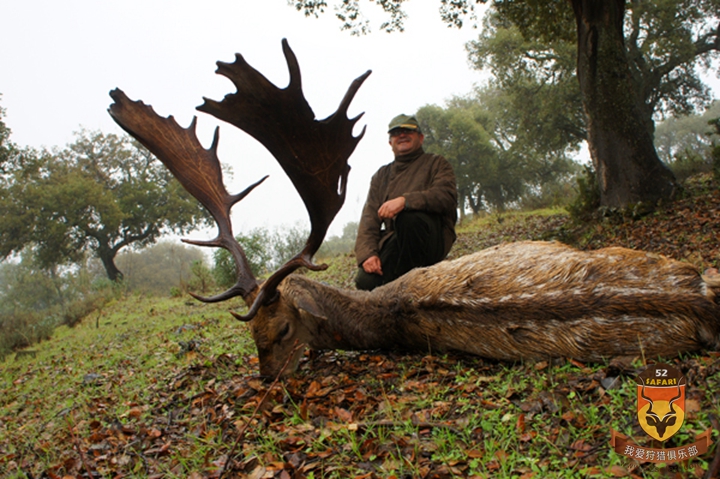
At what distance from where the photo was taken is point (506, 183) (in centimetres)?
3669

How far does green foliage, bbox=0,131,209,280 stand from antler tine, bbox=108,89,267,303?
23.6m

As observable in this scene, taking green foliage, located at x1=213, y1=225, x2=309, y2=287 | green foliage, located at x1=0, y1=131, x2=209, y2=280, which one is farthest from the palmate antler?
green foliage, located at x1=0, y1=131, x2=209, y2=280

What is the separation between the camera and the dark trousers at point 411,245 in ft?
14.6

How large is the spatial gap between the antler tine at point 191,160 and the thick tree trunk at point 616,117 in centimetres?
716

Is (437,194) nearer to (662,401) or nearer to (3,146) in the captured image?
(662,401)

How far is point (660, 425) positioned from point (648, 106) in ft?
81.9

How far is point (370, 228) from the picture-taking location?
4848mm

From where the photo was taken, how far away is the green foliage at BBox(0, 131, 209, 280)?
28547 millimetres

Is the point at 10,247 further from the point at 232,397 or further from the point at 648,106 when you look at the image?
the point at 648,106

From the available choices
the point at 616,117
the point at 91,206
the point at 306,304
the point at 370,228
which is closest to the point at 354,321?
the point at 306,304

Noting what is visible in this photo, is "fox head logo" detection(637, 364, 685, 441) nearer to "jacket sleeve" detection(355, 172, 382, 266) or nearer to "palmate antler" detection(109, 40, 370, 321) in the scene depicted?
"palmate antler" detection(109, 40, 370, 321)

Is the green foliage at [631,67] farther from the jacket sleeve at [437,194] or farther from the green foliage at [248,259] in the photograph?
the jacket sleeve at [437,194]

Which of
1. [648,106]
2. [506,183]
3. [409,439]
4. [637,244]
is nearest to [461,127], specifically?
[506,183]

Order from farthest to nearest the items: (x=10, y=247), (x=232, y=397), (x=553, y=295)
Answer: (x=10, y=247)
(x=232, y=397)
(x=553, y=295)
